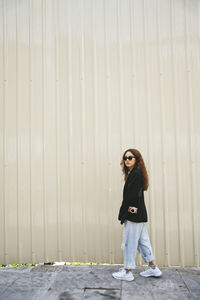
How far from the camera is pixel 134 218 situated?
3629mm

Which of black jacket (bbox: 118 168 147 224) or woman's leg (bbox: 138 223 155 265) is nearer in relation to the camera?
black jacket (bbox: 118 168 147 224)

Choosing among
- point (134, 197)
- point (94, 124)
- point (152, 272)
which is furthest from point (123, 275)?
point (94, 124)

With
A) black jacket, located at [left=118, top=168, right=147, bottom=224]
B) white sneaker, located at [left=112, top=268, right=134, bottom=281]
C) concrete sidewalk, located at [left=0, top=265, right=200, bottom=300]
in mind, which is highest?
black jacket, located at [left=118, top=168, right=147, bottom=224]

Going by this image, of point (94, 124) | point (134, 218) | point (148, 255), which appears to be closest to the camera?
point (134, 218)

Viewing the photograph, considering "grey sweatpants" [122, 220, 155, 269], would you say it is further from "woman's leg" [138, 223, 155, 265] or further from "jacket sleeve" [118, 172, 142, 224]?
"jacket sleeve" [118, 172, 142, 224]

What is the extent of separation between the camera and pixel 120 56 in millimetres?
4441

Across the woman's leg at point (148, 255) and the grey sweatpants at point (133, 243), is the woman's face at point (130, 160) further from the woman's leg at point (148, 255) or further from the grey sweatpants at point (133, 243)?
the woman's leg at point (148, 255)

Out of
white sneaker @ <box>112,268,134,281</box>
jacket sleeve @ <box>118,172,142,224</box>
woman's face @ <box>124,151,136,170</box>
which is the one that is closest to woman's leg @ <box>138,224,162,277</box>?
white sneaker @ <box>112,268,134,281</box>

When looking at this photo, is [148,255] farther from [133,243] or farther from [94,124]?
[94,124]

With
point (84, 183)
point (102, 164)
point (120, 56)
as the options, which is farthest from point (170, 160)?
point (120, 56)

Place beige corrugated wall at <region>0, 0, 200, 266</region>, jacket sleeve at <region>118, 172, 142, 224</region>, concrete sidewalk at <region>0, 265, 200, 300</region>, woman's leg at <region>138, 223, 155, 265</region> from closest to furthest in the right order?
concrete sidewalk at <region>0, 265, 200, 300</region>
jacket sleeve at <region>118, 172, 142, 224</region>
woman's leg at <region>138, 223, 155, 265</region>
beige corrugated wall at <region>0, 0, 200, 266</region>

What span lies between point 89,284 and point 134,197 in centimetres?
126

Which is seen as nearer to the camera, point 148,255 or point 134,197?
point 134,197

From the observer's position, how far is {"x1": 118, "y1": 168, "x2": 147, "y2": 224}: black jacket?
3.62 m
